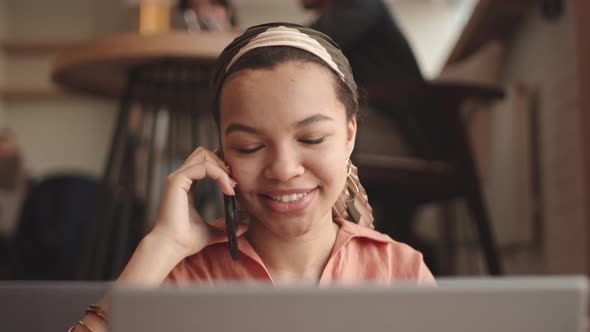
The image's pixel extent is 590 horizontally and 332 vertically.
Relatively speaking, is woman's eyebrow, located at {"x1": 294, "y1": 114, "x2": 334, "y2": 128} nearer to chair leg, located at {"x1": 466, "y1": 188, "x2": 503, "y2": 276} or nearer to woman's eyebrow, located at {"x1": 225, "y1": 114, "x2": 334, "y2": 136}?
woman's eyebrow, located at {"x1": 225, "y1": 114, "x2": 334, "y2": 136}

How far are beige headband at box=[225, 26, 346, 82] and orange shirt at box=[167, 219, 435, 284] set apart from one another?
0.20m

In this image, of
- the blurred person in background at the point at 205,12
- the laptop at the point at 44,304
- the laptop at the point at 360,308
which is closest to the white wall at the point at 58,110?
the blurred person in background at the point at 205,12

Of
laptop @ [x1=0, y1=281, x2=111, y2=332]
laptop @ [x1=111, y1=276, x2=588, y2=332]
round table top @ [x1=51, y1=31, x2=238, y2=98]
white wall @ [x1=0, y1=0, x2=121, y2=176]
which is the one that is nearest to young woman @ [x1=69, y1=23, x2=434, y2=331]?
laptop @ [x1=0, y1=281, x2=111, y2=332]

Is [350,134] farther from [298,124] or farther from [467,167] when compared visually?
[467,167]

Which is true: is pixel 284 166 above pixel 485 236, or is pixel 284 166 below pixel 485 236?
above

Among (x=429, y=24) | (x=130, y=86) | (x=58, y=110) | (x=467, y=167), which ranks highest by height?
(x=429, y=24)

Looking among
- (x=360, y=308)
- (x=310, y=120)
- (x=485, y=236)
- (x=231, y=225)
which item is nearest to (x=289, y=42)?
(x=310, y=120)

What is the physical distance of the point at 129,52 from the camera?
154 cm

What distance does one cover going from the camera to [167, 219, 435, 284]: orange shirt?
2.67 feet

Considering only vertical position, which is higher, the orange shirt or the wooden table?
the wooden table

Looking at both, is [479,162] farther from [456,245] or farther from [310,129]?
[310,129]

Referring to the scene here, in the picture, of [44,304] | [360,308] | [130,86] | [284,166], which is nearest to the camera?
[360,308]

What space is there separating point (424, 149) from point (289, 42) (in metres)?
1.18

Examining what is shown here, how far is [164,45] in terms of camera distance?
1.52 m
